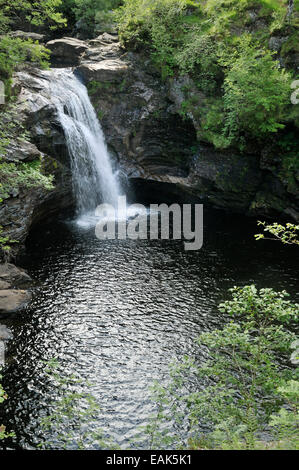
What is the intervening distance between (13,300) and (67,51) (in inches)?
835

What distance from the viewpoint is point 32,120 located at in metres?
17.5

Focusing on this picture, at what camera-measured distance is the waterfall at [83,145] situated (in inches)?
805

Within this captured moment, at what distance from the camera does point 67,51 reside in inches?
1029

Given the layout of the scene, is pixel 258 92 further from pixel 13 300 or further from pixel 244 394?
pixel 244 394

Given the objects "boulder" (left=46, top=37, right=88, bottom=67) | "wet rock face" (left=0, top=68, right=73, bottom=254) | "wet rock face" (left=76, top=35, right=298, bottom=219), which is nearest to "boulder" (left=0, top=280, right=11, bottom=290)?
"wet rock face" (left=0, top=68, right=73, bottom=254)

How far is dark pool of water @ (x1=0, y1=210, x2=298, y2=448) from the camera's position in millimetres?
9211

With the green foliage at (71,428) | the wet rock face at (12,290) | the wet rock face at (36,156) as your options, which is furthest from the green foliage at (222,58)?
the green foliage at (71,428)

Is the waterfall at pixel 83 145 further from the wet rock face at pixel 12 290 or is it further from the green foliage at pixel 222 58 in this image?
the wet rock face at pixel 12 290

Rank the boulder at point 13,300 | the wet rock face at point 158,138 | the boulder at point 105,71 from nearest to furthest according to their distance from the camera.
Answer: the boulder at point 13,300
the wet rock face at point 158,138
the boulder at point 105,71

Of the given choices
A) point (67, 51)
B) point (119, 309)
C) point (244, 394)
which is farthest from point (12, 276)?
point (67, 51)

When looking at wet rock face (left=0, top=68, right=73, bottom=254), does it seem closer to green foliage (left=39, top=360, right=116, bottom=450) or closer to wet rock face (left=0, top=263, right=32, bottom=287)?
wet rock face (left=0, top=263, right=32, bottom=287)

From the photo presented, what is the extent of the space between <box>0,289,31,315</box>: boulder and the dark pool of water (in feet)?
1.20

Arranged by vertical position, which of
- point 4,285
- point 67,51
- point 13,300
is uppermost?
point 67,51

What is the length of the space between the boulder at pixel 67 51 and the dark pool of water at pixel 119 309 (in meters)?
13.7
